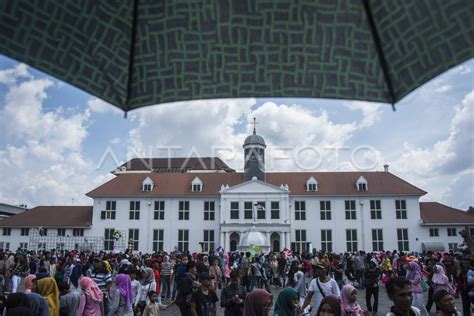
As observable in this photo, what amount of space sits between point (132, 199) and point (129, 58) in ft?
160

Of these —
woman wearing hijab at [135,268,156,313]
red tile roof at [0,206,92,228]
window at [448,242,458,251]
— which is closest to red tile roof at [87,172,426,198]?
red tile roof at [0,206,92,228]

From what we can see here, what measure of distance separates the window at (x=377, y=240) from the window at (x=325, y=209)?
16.1 ft

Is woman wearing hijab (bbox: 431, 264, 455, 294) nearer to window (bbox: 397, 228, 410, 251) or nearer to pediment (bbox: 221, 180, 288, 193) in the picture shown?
pediment (bbox: 221, 180, 288, 193)

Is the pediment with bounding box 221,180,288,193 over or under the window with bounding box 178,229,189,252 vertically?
over

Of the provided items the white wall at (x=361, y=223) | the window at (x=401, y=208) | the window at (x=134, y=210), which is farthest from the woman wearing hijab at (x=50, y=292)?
the window at (x=401, y=208)

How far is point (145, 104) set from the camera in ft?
9.64

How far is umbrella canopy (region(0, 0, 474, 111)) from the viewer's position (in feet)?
8.18

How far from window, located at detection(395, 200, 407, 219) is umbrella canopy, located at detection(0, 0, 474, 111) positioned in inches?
1892

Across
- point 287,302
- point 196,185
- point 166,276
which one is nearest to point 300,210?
point 196,185

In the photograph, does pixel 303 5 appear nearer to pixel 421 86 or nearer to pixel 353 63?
pixel 353 63

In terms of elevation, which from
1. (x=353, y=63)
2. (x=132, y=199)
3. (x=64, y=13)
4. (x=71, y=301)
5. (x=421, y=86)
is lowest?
(x=71, y=301)

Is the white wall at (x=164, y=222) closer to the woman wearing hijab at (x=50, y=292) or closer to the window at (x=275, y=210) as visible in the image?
the window at (x=275, y=210)

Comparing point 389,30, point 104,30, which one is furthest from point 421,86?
point 104,30

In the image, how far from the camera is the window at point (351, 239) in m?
47.0
